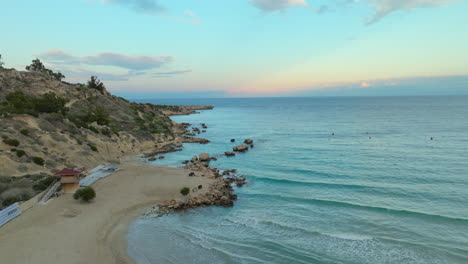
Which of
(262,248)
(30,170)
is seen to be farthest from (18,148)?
(262,248)

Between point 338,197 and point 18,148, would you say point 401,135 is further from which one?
point 18,148

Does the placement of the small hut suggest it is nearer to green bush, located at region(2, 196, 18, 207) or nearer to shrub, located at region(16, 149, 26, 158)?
green bush, located at region(2, 196, 18, 207)

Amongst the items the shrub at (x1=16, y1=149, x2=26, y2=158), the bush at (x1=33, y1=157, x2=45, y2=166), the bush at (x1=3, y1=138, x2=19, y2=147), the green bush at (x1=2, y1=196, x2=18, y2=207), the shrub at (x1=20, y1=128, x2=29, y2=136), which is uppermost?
the shrub at (x1=20, y1=128, x2=29, y2=136)

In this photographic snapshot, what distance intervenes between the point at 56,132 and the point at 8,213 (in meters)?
23.2

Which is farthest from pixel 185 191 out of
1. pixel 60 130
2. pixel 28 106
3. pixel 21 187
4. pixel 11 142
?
pixel 28 106

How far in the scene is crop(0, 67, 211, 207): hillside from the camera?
29.4m

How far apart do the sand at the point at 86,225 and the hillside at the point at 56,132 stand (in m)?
5.27

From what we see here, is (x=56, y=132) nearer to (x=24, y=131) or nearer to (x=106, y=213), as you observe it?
A: (x=24, y=131)

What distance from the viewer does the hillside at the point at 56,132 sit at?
29.4 m

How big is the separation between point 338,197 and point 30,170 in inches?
1312

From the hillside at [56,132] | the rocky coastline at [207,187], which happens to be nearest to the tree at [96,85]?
the hillside at [56,132]

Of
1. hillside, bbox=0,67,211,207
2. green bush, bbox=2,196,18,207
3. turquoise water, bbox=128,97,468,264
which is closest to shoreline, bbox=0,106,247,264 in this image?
turquoise water, bbox=128,97,468,264

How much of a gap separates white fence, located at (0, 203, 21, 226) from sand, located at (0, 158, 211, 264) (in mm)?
399

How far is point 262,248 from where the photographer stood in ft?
58.9
